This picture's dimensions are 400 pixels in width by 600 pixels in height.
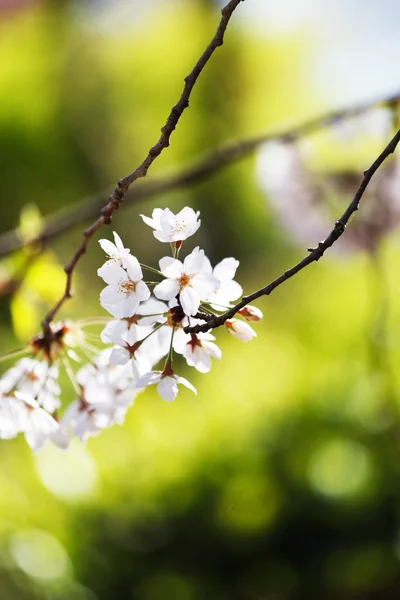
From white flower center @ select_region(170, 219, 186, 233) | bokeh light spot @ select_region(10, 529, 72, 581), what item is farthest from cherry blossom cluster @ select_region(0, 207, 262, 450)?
bokeh light spot @ select_region(10, 529, 72, 581)

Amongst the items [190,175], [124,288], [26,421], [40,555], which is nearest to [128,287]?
[124,288]

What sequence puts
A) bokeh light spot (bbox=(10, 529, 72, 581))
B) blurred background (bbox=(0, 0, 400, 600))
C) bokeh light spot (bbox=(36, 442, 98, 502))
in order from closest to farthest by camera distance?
1. blurred background (bbox=(0, 0, 400, 600))
2. bokeh light spot (bbox=(10, 529, 72, 581))
3. bokeh light spot (bbox=(36, 442, 98, 502))

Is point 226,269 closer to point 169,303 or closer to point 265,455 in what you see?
point 169,303

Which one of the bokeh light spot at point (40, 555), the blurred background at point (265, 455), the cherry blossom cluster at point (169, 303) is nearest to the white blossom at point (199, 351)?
the cherry blossom cluster at point (169, 303)

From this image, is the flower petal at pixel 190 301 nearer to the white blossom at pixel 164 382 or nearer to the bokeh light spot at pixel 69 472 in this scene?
the white blossom at pixel 164 382

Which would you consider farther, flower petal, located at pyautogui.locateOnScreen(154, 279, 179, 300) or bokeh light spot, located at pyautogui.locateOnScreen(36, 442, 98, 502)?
bokeh light spot, located at pyautogui.locateOnScreen(36, 442, 98, 502)

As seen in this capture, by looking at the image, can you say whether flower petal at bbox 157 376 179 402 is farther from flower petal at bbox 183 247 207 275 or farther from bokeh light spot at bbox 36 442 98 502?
bokeh light spot at bbox 36 442 98 502

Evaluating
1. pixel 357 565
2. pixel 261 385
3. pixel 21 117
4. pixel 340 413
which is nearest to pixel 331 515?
pixel 357 565
